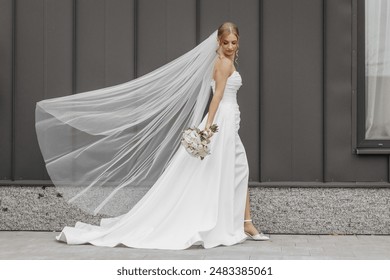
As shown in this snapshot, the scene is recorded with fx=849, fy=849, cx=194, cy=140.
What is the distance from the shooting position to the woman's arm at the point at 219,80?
30.1 feet

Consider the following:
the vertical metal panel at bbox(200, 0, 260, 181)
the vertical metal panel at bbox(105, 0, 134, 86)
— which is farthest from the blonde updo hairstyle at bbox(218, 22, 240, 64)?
the vertical metal panel at bbox(105, 0, 134, 86)

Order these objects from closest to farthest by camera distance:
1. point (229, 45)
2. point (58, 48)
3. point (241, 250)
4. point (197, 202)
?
point (241, 250), point (197, 202), point (229, 45), point (58, 48)

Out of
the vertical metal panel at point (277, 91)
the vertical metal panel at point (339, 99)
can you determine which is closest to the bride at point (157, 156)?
the vertical metal panel at point (277, 91)

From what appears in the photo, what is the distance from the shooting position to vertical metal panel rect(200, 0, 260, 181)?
1008cm

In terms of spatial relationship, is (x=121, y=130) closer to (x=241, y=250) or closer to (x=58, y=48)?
Answer: (x=58, y=48)

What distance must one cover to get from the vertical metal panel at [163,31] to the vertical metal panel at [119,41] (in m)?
0.11

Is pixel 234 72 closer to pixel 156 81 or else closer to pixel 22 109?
pixel 156 81

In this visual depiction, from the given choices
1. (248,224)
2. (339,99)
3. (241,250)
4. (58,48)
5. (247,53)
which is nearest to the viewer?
(241,250)

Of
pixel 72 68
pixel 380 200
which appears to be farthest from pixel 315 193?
pixel 72 68

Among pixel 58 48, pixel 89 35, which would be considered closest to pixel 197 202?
pixel 89 35

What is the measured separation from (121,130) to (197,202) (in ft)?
4.01

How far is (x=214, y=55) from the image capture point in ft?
31.9

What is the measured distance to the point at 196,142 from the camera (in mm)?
8789

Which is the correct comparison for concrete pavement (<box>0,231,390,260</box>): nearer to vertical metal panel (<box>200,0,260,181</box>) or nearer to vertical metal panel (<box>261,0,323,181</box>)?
vertical metal panel (<box>261,0,323,181</box>)
